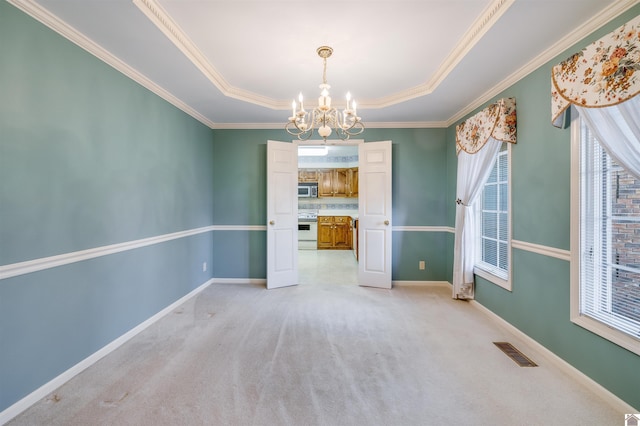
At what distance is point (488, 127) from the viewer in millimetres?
2883

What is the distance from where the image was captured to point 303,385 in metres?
1.88

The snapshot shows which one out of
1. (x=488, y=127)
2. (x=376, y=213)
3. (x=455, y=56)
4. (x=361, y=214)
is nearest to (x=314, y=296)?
(x=361, y=214)

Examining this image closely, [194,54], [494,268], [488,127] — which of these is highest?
[194,54]

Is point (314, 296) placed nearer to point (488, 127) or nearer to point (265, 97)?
point (265, 97)

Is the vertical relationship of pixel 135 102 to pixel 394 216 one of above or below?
above

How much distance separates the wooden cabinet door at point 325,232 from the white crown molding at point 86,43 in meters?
4.73

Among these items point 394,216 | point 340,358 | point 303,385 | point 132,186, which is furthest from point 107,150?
point 394,216

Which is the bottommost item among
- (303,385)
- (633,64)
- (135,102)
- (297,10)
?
(303,385)

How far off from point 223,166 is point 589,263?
424 cm

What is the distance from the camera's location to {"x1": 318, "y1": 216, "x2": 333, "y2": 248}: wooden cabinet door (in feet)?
24.2

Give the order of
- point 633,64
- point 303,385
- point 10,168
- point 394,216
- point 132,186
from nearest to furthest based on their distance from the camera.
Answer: point 633,64 → point 10,168 → point 303,385 → point 132,186 → point 394,216

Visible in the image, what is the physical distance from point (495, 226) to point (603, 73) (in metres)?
1.76

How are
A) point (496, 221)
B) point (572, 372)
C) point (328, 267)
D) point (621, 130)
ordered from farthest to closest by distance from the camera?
point (328, 267)
point (496, 221)
point (572, 372)
point (621, 130)

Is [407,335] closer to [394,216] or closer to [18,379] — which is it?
[394,216]
